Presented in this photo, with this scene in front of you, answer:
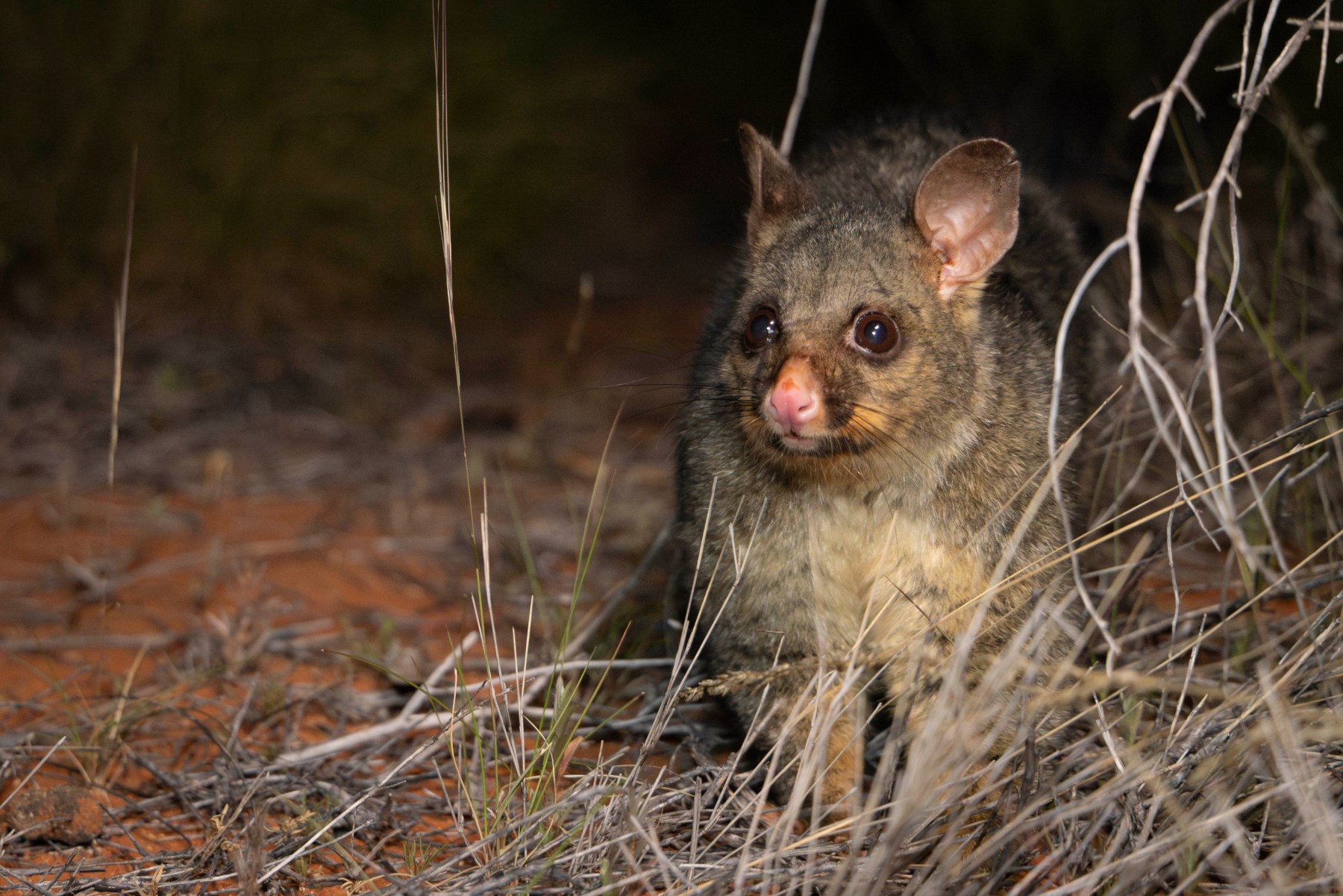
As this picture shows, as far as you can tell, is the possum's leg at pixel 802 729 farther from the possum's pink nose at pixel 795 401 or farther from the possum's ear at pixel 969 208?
the possum's ear at pixel 969 208

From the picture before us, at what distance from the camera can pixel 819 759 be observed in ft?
7.47

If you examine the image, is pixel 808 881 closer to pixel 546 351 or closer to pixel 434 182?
pixel 546 351

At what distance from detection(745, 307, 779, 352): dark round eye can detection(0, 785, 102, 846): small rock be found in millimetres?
1905

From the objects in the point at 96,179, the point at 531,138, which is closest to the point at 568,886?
the point at 96,179

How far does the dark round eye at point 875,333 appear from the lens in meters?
2.77

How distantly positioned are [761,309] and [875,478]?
526 millimetres

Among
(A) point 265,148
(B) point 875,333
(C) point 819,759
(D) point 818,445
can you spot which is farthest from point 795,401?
Answer: (A) point 265,148

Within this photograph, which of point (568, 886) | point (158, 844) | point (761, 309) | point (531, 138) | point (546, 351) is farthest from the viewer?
point (531, 138)

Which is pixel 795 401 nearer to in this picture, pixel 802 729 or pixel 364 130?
pixel 802 729

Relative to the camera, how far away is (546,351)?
25.6 ft

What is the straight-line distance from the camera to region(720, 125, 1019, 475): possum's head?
8.73 ft

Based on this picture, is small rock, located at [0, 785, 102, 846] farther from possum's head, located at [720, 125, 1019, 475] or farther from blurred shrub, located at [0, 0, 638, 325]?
blurred shrub, located at [0, 0, 638, 325]

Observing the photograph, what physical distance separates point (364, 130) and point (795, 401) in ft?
20.0

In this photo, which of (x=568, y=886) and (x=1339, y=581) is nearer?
(x=568, y=886)
